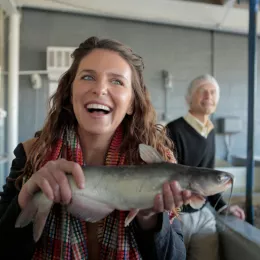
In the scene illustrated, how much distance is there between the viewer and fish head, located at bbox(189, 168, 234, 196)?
2.40 feet

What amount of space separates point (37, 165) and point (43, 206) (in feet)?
0.67

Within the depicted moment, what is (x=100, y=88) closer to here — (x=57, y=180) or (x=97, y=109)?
(x=97, y=109)

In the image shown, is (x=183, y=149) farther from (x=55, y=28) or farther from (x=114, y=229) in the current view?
(x=55, y=28)

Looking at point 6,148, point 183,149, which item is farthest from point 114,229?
point 6,148

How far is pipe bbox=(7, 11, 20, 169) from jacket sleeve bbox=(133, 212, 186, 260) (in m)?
2.16

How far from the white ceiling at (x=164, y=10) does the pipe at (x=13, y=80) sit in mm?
245

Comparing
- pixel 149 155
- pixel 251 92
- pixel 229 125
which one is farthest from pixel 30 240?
pixel 229 125

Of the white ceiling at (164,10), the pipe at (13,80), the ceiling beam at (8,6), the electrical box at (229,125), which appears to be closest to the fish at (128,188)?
the pipe at (13,80)

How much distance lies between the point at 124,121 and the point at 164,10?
249cm

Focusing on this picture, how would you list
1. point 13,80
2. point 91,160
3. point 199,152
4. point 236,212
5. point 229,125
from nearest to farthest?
point 91,160 < point 236,212 < point 199,152 < point 13,80 < point 229,125

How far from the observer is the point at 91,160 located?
3.31ft

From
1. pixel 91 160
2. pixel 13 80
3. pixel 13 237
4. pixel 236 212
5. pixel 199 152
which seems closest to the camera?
pixel 13 237

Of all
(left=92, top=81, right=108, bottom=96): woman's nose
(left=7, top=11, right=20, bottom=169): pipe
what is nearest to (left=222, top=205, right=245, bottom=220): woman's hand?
(left=92, top=81, right=108, bottom=96): woman's nose

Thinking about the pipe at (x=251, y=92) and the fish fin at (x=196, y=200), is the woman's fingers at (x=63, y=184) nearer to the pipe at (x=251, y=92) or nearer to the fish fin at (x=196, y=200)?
the fish fin at (x=196, y=200)
